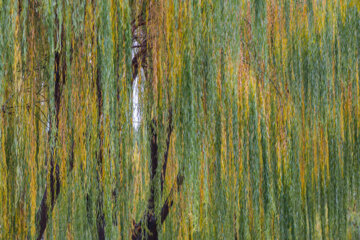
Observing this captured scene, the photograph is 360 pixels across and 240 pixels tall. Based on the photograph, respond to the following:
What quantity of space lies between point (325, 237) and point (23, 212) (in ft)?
7.54

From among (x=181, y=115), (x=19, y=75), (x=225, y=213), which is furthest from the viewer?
(x=225, y=213)

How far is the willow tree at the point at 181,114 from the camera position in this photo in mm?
2189

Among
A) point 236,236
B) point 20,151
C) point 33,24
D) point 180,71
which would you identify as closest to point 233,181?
point 236,236

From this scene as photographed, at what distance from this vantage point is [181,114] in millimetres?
2324

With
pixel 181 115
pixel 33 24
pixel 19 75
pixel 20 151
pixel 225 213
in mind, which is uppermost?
pixel 33 24

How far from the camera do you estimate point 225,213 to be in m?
2.62

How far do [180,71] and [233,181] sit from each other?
29.4 inches

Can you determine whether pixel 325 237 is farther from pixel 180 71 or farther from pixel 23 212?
pixel 23 212

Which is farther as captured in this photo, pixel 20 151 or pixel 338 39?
pixel 338 39

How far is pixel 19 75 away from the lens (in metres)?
2.17

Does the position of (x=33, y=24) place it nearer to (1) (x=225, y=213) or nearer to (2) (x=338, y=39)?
(1) (x=225, y=213)

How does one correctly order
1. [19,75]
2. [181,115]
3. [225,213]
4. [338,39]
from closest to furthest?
[19,75]
[181,115]
[225,213]
[338,39]

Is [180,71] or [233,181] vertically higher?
[180,71]

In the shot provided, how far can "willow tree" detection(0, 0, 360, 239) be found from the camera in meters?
2.19
